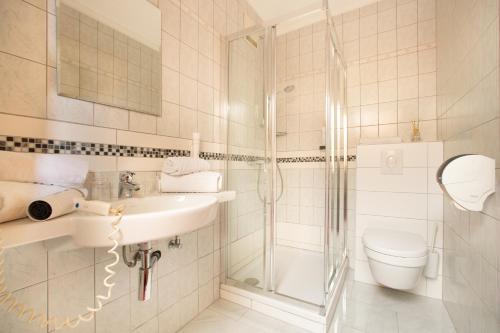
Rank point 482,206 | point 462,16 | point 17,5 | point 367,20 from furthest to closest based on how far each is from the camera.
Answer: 1. point 367,20
2. point 462,16
3. point 482,206
4. point 17,5

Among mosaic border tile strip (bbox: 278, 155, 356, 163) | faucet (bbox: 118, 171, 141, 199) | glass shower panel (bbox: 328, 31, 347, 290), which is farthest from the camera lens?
mosaic border tile strip (bbox: 278, 155, 356, 163)

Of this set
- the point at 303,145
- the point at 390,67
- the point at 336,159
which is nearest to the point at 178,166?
the point at 336,159

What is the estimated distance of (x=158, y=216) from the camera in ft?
2.07

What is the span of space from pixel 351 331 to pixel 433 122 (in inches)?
69.0

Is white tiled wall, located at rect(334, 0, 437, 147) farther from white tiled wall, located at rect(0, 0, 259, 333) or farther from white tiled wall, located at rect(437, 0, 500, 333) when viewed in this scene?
white tiled wall, located at rect(0, 0, 259, 333)

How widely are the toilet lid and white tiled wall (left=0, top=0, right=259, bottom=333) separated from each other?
3.57 feet

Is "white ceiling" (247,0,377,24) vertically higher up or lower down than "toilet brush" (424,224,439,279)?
higher up

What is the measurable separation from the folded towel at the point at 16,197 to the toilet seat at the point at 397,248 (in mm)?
1686

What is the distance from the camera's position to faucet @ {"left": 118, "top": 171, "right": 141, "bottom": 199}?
97cm

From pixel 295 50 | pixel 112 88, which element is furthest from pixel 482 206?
pixel 295 50

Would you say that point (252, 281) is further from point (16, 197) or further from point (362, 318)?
point (16, 197)

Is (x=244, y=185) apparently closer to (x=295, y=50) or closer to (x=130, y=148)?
(x=130, y=148)

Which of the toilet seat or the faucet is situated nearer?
the faucet

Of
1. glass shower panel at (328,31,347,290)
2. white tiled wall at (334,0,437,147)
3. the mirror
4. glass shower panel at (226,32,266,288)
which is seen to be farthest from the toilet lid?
the mirror
